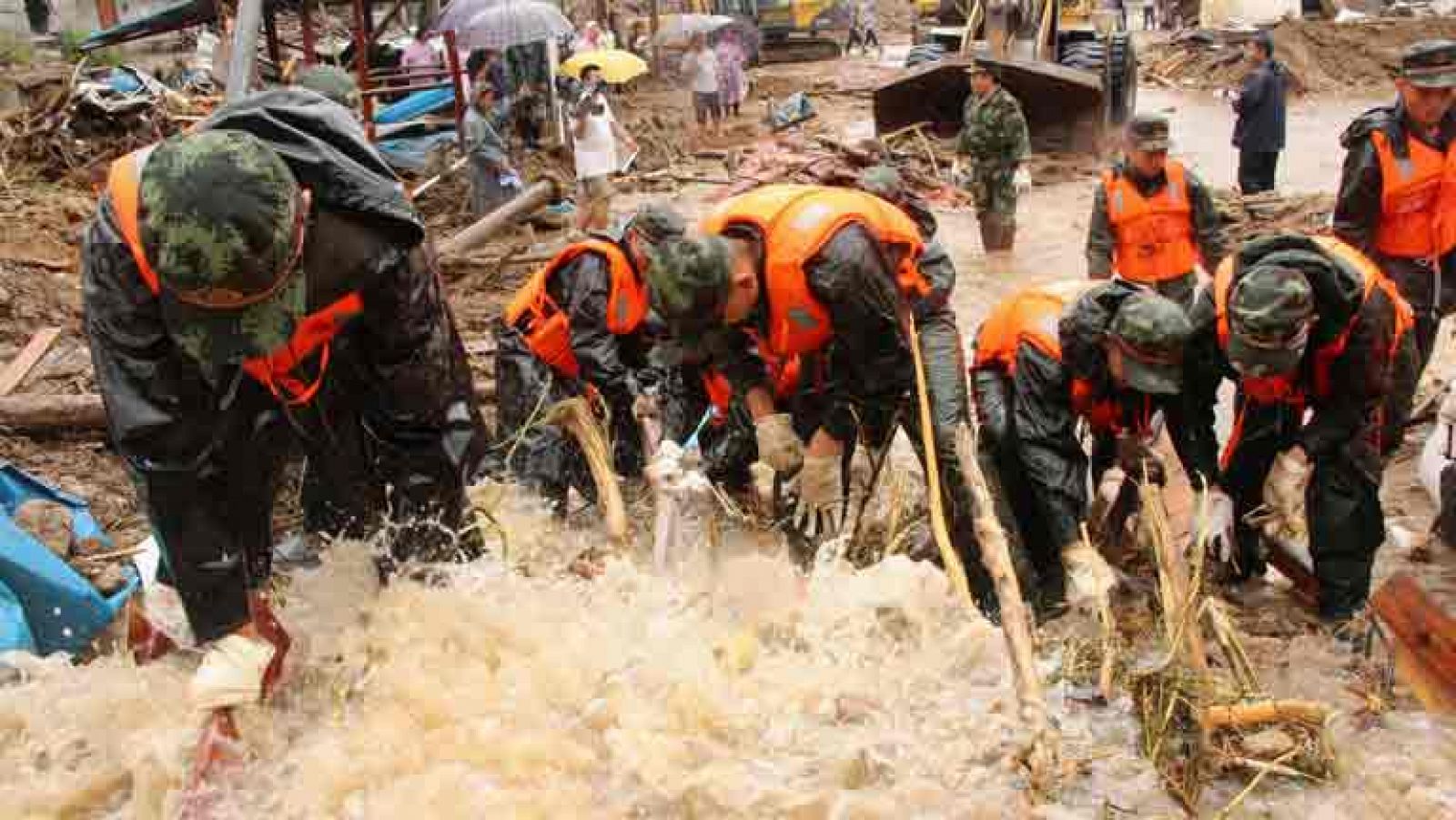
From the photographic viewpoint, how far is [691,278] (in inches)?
128

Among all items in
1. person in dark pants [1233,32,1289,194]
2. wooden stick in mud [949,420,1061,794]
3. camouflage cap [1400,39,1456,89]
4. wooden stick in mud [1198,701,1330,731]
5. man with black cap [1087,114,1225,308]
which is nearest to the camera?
wooden stick in mud [949,420,1061,794]

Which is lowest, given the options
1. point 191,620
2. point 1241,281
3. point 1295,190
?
point 1295,190

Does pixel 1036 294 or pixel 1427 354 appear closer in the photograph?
pixel 1036 294

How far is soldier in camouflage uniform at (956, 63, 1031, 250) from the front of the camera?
8.80m

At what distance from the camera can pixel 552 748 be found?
2.34 metres

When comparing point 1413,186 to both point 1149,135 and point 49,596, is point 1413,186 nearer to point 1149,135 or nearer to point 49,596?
point 1149,135

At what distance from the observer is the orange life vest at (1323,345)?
132 inches

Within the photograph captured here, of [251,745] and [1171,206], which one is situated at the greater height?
[1171,206]

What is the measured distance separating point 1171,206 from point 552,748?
4111mm

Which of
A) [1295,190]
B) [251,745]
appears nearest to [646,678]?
[251,745]

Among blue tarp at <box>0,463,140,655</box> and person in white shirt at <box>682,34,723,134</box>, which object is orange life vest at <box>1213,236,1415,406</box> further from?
person in white shirt at <box>682,34,723,134</box>

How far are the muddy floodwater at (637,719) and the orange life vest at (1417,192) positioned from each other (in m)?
2.34

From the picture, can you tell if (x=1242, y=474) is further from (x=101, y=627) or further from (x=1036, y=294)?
(x=101, y=627)

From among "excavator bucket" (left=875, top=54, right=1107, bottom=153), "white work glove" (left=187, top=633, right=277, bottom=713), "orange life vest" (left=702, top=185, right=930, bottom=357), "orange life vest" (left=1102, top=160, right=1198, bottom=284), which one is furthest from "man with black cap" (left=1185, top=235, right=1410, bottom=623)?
"excavator bucket" (left=875, top=54, right=1107, bottom=153)
